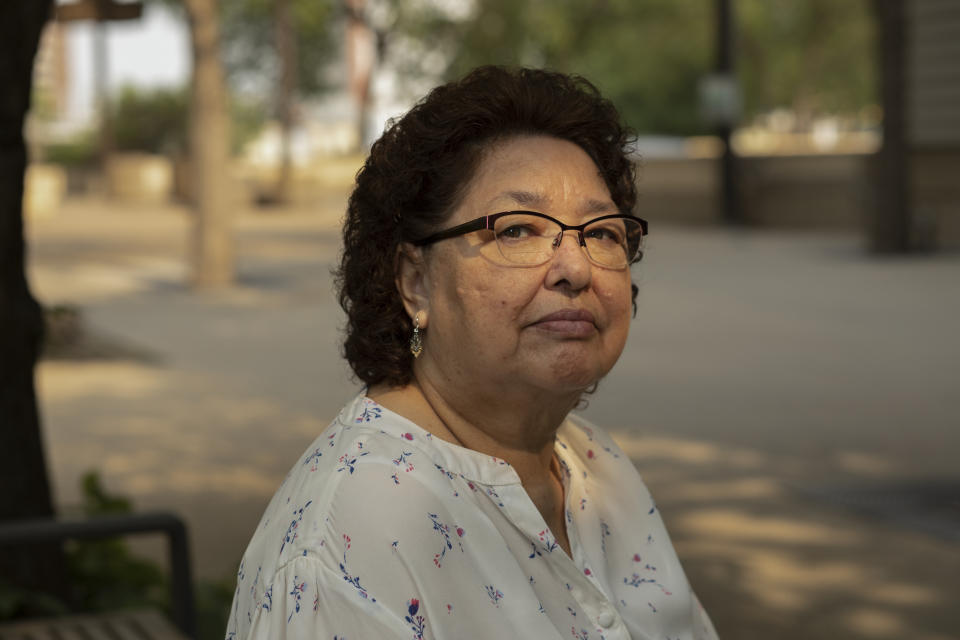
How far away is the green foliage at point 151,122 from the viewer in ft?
148

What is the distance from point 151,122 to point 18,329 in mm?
41991

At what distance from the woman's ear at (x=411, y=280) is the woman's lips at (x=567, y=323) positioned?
0.21 m

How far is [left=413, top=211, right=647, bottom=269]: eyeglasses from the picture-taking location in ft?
7.12

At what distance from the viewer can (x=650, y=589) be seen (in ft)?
7.86

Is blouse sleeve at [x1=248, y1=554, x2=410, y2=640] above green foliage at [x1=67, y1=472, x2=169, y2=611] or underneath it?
above

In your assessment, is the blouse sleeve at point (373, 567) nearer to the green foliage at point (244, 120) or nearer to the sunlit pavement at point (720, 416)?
the sunlit pavement at point (720, 416)

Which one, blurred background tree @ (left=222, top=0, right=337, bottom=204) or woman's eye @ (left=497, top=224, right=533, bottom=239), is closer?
woman's eye @ (left=497, top=224, right=533, bottom=239)

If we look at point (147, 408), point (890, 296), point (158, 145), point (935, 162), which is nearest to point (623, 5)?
point (158, 145)

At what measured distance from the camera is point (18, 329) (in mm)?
4762

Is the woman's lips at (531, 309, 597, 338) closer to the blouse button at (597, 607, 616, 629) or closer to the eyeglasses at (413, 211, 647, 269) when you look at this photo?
the eyeglasses at (413, 211, 647, 269)

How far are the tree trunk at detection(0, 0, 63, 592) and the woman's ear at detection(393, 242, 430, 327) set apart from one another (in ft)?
9.00

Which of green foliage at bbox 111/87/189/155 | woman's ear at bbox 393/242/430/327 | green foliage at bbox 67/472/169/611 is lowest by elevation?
green foliage at bbox 67/472/169/611

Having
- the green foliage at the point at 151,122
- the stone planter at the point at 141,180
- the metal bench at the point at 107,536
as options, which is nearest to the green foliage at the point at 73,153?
the green foliage at the point at 151,122

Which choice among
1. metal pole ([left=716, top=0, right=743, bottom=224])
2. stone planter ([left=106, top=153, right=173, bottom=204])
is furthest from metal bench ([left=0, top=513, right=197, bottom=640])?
stone planter ([left=106, top=153, right=173, bottom=204])
